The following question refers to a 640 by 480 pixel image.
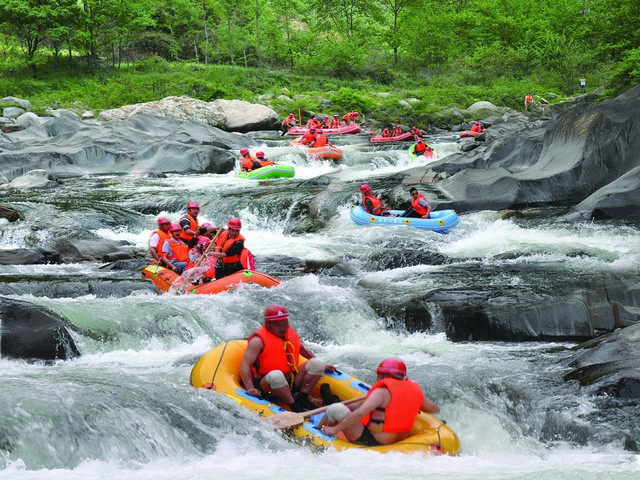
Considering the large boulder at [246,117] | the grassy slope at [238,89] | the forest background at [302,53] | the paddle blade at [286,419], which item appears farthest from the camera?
the forest background at [302,53]

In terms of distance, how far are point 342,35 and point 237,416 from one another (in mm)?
52206

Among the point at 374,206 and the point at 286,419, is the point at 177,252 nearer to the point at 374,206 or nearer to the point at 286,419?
the point at 374,206

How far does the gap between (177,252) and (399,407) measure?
253 inches

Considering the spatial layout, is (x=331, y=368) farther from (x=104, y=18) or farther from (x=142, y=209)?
(x=104, y=18)

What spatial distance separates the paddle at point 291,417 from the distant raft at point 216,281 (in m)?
4.58

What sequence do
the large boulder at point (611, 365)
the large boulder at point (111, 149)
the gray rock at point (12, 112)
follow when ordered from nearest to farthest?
the large boulder at point (611, 365) < the large boulder at point (111, 149) < the gray rock at point (12, 112)

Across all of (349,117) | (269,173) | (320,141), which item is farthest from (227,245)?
(349,117)

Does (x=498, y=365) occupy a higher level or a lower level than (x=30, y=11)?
lower

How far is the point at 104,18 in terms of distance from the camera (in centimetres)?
4175

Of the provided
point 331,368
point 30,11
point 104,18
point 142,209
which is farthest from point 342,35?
point 331,368

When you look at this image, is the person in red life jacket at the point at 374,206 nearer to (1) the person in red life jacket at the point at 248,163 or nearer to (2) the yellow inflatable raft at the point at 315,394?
(1) the person in red life jacket at the point at 248,163

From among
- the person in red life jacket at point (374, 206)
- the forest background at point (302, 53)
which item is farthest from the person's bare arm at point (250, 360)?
the forest background at point (302, 53)

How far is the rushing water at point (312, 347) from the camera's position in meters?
5.51

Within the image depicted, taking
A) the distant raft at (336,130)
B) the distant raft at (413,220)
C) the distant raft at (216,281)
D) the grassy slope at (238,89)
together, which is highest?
the grassy slope at (238,89)
